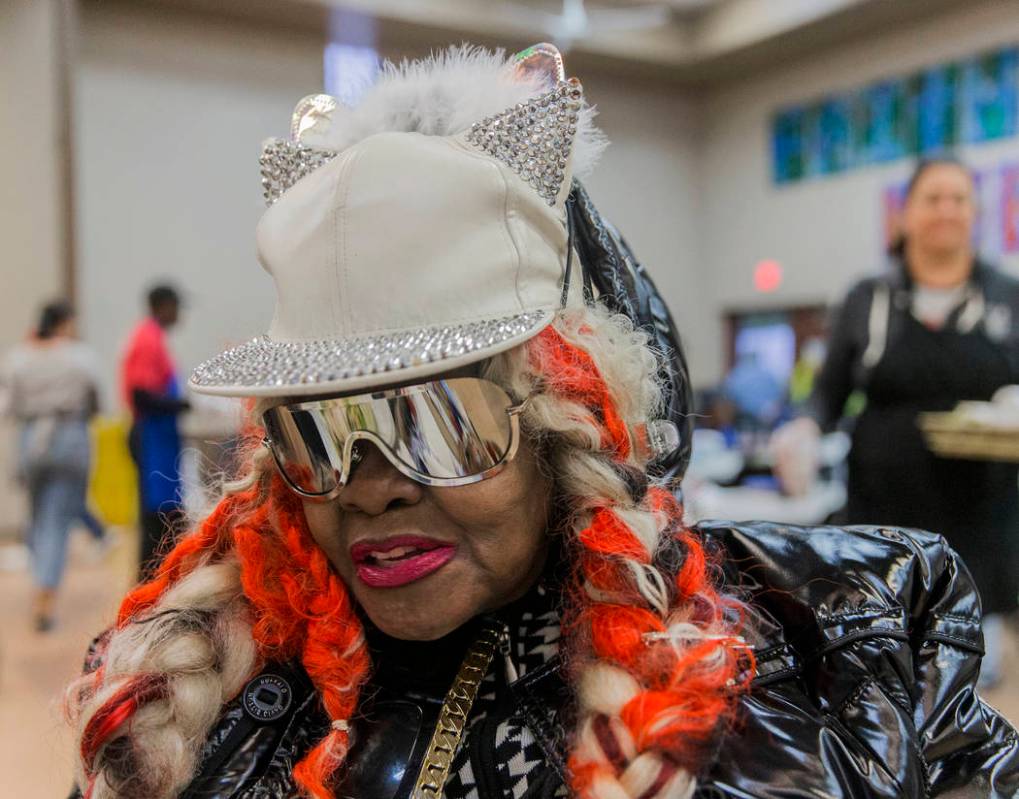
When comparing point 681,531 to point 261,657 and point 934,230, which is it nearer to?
point 261,657

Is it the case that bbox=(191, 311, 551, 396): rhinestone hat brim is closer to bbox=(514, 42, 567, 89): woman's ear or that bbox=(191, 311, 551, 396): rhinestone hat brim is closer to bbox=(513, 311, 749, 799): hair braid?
bbox=(513, 311, 749, 799): hair braid

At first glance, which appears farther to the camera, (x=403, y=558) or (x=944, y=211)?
(x=944, y=211)

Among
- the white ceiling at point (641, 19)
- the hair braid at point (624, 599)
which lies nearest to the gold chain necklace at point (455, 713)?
the hair braid at point (624, 599)

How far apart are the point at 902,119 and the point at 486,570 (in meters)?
9.68

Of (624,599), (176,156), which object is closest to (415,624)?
(624,599)

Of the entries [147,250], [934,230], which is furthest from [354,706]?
[147,250]

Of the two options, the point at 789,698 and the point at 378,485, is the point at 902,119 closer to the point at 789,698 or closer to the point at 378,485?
the point at 789,698

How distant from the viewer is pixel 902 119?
367 inches

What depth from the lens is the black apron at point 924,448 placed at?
2.52m

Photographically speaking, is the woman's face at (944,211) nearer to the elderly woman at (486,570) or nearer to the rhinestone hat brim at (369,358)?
the elderly woman at (486,570)

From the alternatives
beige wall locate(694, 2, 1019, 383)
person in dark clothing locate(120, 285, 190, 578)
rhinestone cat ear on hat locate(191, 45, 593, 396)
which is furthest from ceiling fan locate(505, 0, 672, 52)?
rhinestone cat ear on hat locate(191, 45, 593, 396)

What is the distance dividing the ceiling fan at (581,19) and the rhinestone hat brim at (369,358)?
9.08m

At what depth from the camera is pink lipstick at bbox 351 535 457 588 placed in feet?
3.10

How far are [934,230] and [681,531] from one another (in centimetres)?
185
